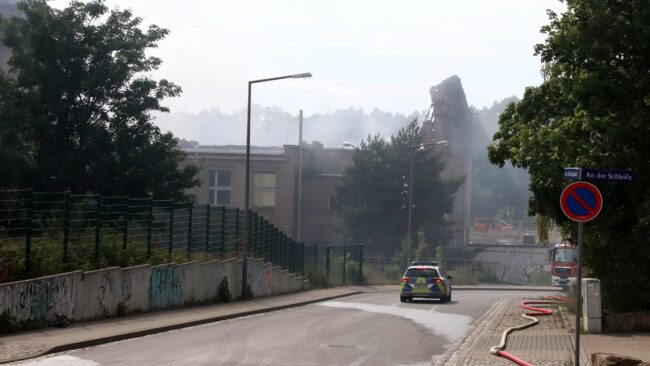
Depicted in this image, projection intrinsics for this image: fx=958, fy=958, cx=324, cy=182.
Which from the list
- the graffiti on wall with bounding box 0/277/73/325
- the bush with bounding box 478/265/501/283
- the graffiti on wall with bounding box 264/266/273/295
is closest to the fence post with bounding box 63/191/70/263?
the graffiti on wall with bounding box 0/277/73/325

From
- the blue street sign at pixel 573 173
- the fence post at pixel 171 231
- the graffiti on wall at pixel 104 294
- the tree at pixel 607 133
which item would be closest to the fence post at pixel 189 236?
the fence post at pixel 171 231

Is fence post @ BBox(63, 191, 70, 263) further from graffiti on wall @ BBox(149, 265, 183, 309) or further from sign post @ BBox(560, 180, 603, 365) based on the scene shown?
sign post @ BBox(560, 180, 603, 365)

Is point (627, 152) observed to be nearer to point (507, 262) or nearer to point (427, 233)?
point (427, 233)

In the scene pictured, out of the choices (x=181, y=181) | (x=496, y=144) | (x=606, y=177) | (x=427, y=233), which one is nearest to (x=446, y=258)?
(x=427, y=233)

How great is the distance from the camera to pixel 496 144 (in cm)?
2681

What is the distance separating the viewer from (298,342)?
19.2 meters

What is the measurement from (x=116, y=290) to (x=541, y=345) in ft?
35.0

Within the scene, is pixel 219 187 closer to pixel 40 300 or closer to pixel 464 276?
pixel 464 276

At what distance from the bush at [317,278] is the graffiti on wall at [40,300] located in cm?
A: 2698

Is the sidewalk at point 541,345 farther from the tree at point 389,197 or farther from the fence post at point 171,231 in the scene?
the tree at point 389,197

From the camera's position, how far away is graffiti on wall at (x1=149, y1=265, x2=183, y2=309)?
86.5 feet

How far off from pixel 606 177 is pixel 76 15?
3044 centimetres

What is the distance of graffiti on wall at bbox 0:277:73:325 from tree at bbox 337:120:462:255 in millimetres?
52585

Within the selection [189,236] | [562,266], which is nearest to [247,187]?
[189,236]
